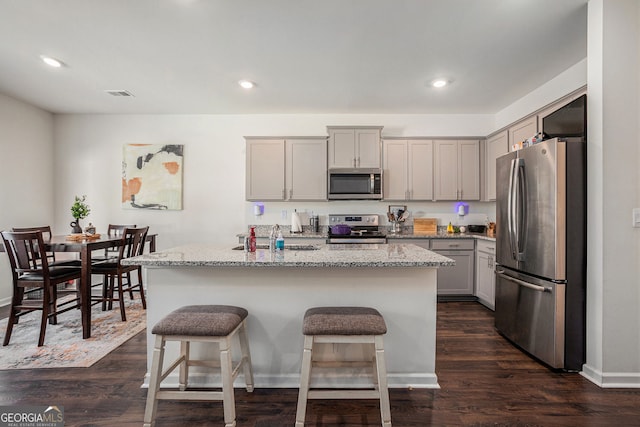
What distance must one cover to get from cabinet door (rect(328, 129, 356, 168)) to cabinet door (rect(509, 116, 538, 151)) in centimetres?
192

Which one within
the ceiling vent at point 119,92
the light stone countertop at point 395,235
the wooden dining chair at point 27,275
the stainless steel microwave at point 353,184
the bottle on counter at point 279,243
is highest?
A: the ceiling vent at point 119,92

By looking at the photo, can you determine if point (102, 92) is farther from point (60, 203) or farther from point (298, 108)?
point (298, 108)

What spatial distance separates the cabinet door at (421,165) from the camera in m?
4.27

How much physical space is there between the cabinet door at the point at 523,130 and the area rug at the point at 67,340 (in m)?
4.55

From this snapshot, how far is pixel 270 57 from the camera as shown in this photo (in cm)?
286

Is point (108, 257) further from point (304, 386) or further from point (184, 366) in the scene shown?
point (304, 386)

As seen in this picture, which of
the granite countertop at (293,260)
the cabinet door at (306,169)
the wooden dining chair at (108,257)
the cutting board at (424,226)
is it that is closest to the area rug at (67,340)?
the wooden dining chair at (108,257)

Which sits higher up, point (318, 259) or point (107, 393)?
point (318, 259)

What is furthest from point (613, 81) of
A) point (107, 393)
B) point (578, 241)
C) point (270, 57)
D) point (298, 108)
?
point (107, 393)

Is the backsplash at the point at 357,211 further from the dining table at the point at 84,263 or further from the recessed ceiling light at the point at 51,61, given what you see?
the recessed ceiling light at the point at 51,61

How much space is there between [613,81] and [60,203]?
21.3 feet

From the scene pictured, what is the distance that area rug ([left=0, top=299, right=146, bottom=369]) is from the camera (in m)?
2.33

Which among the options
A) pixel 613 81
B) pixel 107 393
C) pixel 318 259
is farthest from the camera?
pixel 613 81

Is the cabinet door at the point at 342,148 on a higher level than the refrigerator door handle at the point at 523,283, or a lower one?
higher
